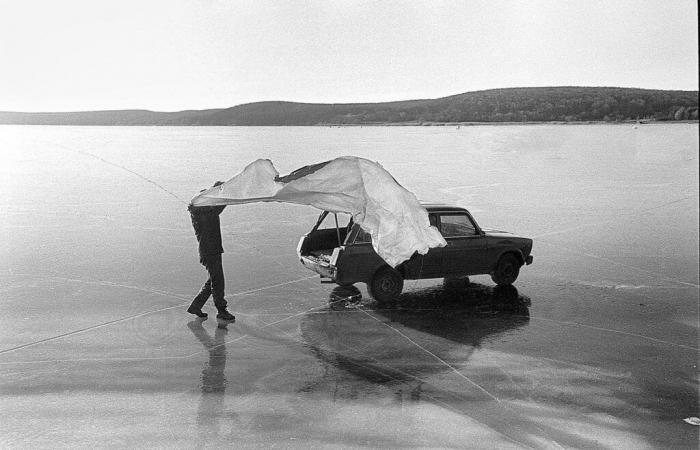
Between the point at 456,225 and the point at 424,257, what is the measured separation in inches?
41.3

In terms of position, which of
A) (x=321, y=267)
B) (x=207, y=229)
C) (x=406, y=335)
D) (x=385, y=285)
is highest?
(x=207, y=229)

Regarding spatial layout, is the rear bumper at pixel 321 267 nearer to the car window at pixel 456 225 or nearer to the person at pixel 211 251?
the person at pixel 211 251

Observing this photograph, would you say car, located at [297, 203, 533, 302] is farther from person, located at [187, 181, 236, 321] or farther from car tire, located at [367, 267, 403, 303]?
person, located at [187, 181, 236, 321]

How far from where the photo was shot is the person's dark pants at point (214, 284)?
10.8 metres

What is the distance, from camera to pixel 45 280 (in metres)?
13.5

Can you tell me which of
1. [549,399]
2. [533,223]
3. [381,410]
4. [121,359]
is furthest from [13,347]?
[533,223]

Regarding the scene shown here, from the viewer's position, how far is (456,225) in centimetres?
1294

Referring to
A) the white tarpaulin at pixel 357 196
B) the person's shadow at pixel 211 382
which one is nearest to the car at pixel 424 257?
the white tarpaulin at pixel 357 196

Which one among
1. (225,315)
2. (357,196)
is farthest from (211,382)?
(357,196)

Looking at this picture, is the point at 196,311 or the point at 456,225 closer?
the point at 196,311

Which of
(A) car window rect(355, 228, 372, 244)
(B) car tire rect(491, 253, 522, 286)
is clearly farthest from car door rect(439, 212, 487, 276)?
(A) car window rect(355, 228, 372, 244)

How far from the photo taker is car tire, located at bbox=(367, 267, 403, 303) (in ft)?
39.3

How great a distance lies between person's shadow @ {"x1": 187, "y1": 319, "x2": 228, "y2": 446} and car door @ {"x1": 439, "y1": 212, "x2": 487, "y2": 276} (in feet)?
14.3

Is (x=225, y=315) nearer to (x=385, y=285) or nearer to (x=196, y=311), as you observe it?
(x=196, y=311)
